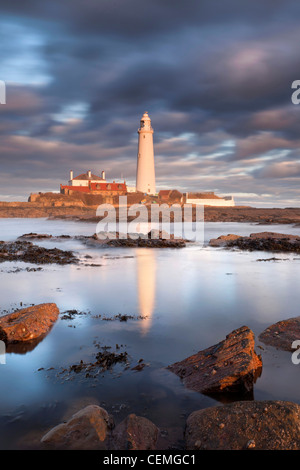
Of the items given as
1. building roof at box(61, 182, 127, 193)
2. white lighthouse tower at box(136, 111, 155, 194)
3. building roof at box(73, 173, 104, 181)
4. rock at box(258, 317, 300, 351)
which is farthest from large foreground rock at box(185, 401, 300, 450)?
building roof at box(73, 173, 104, 181)

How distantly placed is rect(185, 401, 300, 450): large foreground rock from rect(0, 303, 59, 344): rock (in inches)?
127

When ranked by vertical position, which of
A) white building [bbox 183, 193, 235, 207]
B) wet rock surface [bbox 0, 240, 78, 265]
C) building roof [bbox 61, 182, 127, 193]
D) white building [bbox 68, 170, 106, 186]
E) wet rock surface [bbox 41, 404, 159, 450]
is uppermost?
white building [bbox 68, 170, 106, 186]

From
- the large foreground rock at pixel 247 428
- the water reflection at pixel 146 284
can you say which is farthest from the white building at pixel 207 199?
the large foreground rock at pixel 247 428

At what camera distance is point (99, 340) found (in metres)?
5.62

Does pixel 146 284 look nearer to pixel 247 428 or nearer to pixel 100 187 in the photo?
pixel 247 428

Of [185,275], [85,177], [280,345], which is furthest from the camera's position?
[85,177]

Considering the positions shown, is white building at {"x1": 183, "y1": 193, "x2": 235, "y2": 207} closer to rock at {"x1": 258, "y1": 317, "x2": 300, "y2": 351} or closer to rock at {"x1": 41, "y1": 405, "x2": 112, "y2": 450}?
rock at {"x1": 258, "y1": 317, "x2": 300, "y2": 351}

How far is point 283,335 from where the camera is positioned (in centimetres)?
544

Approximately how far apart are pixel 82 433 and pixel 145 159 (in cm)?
6184

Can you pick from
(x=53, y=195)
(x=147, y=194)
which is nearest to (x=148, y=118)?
(x=147, y=194)

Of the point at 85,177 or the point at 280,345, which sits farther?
the point at 85,177

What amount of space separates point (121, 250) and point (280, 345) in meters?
13.9

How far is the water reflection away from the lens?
22.3ft
